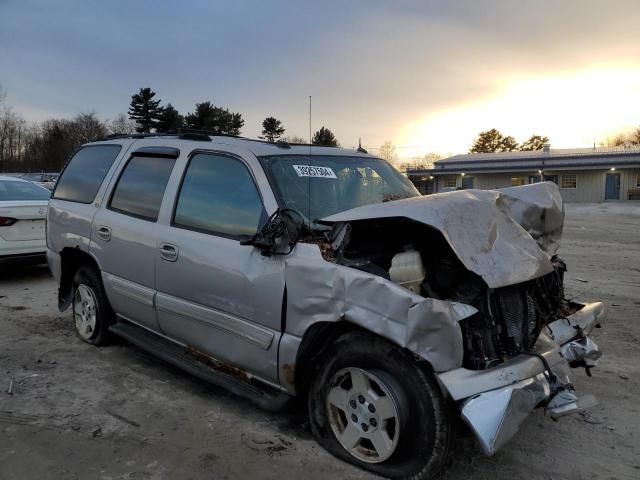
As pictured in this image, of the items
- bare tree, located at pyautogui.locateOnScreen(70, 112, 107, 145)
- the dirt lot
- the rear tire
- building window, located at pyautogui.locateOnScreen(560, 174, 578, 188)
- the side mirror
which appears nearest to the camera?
the dirt lot

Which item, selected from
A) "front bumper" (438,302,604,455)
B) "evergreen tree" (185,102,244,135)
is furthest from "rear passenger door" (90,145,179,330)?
"evergreen tree" (185,102,244,135)

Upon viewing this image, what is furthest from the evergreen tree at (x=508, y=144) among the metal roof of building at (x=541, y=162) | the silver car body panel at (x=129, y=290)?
the silver car body panel at (x=129, y=290)

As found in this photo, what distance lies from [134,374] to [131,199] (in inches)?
58.4

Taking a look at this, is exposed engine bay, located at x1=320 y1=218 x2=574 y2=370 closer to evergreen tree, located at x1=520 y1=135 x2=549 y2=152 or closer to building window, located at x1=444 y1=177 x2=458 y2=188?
building window, located at x1=444 y1=177 x2=458 y2=188

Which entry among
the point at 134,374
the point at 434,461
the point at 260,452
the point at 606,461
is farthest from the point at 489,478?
the point at 134,374

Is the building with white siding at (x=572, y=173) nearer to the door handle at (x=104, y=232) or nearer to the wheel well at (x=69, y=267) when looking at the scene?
the wheel well at (x=69, y=267)

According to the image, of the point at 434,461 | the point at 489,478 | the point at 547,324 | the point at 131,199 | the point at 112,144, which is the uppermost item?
the point at 112,144

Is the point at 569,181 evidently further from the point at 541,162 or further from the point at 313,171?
the point at 313,171

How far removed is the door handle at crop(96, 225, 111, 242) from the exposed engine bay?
7.93ft

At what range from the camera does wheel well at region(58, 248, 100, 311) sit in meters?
5.06

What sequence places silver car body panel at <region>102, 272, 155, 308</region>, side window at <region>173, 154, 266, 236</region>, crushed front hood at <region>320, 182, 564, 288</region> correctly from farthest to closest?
silver car body panel at <region>102, 272, 155, 308</region>, side window at <region>173, 154, 266, 236</region>, crushed front hood at <region>320, 182, 564, 288</region>

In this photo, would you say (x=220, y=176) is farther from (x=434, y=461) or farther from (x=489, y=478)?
(x=489, y=478)

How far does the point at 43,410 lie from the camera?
3654 millimetres

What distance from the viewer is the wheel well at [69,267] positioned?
506cm
